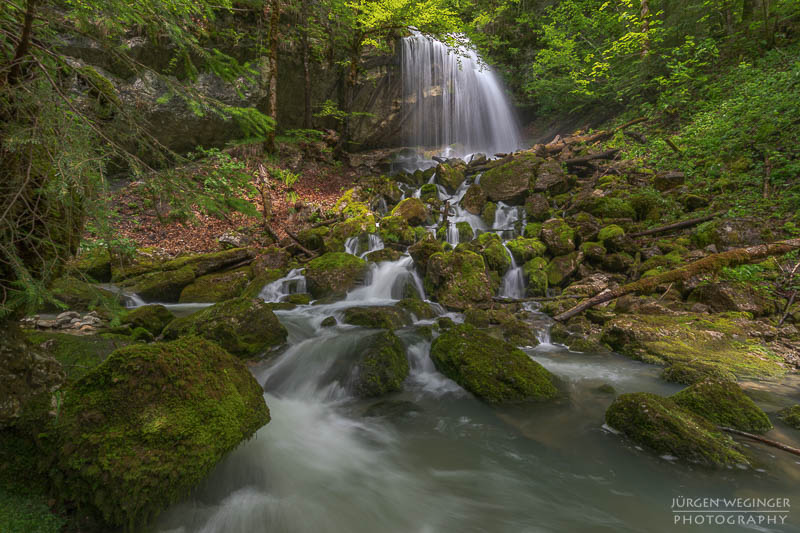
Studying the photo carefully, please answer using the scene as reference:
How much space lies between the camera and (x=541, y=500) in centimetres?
289

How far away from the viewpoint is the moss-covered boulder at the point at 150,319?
5.23 meters

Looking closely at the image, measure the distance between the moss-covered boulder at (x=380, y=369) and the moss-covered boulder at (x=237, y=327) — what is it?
1.59 m

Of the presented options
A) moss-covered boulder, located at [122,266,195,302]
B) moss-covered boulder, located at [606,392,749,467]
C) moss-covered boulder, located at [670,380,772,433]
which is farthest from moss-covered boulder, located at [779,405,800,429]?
moss-covered boulder, located at [122,266,195,302]

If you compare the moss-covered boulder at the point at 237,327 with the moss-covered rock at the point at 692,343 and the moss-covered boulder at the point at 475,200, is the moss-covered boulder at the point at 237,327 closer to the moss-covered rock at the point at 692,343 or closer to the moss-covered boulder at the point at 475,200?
the moss-covered rock at the point at 692,343

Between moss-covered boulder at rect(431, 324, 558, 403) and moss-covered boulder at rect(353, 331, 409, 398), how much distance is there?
0.64 m

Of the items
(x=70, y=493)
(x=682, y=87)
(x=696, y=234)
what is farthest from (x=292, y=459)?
(x=682, y=87)

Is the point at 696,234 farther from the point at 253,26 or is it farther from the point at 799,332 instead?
the point at 253,26

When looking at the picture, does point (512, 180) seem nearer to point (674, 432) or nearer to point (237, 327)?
point (674, 432)

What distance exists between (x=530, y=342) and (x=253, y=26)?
1664 centimetres

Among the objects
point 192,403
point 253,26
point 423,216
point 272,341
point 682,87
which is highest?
point 253,26

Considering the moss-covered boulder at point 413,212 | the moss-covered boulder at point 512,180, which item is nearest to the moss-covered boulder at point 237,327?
the moss-covered boulder at point 413,212

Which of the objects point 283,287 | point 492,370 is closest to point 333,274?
point 283,287

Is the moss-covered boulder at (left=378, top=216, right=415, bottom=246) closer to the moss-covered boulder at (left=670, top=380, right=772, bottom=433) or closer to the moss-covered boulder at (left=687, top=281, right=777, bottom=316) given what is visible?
the moss-covered boulder at (left=687, top=281, right=777, bottom=316)

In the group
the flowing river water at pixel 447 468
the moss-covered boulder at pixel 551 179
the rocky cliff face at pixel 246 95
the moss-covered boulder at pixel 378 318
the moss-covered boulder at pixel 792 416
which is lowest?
the flowing river water at pixel 447 468
